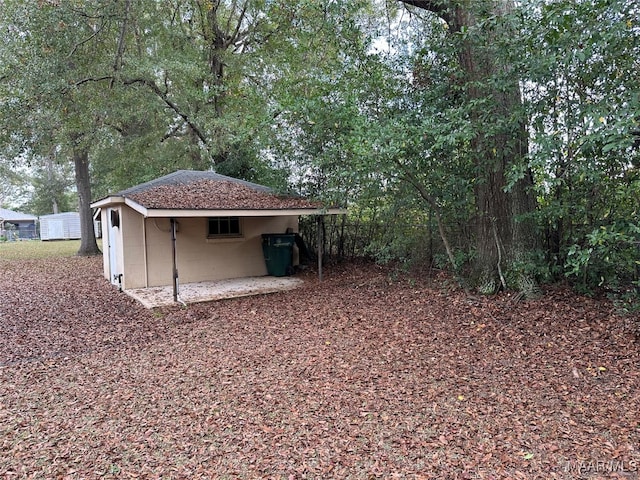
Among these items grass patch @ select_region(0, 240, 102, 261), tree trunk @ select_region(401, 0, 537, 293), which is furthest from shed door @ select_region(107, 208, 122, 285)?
grass patch @ select_region(0, 240, 102, 261)

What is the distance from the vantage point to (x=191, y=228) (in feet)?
27.6

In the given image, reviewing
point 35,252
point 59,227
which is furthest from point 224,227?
point 59,227

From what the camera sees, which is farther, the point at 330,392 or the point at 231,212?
the point at 231,212

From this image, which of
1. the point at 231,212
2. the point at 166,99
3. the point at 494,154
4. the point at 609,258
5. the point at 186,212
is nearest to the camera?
the point at 609,258

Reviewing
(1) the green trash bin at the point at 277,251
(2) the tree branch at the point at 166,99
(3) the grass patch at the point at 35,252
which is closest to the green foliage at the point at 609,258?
(1) the green trash bin at the point at 277,251

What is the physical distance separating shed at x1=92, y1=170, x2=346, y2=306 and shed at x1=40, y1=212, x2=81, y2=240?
21.3m

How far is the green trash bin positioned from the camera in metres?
9.05

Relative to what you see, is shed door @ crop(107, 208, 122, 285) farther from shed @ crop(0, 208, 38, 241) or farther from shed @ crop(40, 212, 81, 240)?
shed @ crop(0, 208, 38, 241)

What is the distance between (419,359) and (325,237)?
6394 millimetres

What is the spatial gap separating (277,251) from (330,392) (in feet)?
19.7

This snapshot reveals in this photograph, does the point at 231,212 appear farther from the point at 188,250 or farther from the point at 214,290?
the point at 188,250

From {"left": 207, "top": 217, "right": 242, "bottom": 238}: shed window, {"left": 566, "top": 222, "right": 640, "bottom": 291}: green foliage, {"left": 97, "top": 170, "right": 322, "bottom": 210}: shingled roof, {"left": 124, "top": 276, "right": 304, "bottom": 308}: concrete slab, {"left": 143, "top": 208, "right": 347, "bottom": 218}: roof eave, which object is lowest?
{"left": 124, "top": 276, "right": 304, "bottom": 308}: concrete slab

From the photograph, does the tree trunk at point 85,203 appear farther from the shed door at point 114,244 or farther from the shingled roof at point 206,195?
the shingled roof at point 206,195

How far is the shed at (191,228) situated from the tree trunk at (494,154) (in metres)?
3.13
